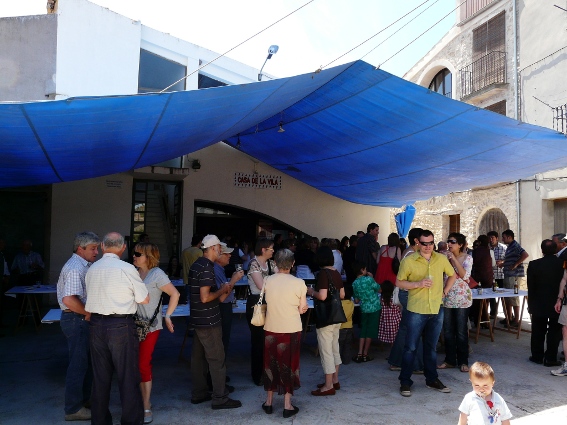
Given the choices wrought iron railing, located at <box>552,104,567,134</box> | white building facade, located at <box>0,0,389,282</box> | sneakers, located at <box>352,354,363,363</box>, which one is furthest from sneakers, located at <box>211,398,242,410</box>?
wrought iron railing, located at <box>552,104,567,134</box>

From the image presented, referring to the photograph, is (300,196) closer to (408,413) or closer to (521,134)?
(521,134)

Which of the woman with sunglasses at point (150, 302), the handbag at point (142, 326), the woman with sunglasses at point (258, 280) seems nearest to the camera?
the handbag at point (142, 326)

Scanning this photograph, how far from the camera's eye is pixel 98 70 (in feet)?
29.4

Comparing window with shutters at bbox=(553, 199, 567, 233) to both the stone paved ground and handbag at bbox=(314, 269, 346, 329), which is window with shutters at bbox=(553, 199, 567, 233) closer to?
the stone paved ground

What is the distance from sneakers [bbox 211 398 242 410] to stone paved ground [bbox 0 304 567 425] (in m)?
0.05

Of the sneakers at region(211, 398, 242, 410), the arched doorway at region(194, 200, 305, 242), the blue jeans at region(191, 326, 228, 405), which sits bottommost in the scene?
the sneakers at region(211, 398, 242, 410)

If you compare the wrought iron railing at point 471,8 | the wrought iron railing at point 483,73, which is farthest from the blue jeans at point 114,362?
the wrought iron railing at point 471,8

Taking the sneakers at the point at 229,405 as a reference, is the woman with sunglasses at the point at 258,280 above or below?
above

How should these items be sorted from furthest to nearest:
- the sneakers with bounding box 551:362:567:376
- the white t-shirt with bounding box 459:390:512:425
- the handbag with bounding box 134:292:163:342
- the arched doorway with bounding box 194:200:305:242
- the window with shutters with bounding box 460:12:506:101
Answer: the window with shutters with bounding box 460:12:506:101 < the arched doorway with bounding box 194:200:305:242 < the sneakers with bounding box 551:362:567:376 < the handbag with bounding box 134:292:163:342 < the white t-shirt with bounding box 459:390:512:425

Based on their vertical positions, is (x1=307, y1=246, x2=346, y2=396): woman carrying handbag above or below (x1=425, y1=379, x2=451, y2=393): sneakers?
above

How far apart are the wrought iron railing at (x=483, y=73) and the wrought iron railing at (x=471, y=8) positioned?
1.66 m

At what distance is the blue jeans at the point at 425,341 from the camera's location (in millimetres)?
4242

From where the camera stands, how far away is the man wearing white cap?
12.3ft

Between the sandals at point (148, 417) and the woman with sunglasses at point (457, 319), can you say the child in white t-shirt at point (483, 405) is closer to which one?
the sandals at point (148, 417)
